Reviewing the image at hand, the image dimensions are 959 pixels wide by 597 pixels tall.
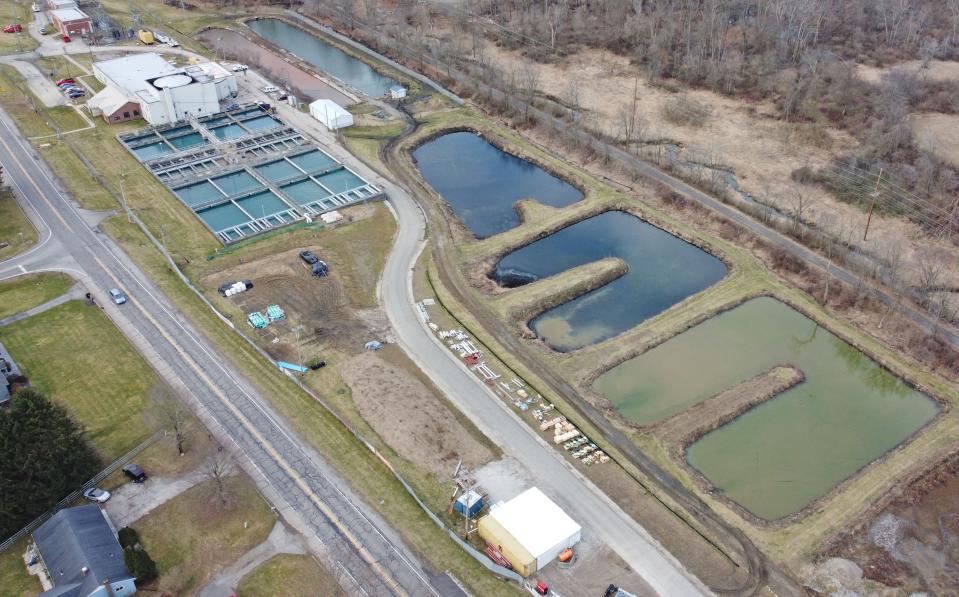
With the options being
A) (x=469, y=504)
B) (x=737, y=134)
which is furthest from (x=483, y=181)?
(x=469, y=504)

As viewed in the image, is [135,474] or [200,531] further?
[135,474]

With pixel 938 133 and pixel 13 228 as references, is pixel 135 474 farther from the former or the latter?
pixel 938 133

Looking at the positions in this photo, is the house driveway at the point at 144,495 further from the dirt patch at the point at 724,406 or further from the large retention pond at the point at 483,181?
the large retention pond at the point at 483,181

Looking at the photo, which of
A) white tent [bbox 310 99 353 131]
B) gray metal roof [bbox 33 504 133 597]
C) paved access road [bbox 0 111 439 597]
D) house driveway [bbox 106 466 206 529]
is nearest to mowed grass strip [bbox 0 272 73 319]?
paved access road [bbox 0 111 439 597]

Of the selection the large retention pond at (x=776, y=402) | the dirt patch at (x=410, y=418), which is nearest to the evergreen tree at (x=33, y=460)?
the dirt patch at (x=410, y=418)

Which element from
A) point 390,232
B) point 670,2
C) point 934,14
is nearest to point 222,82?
point 390,232

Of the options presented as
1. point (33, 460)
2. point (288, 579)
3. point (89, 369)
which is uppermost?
point (33, 460)

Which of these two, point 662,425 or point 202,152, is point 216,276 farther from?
point 662,425
